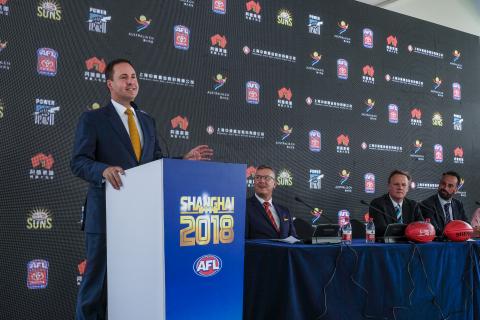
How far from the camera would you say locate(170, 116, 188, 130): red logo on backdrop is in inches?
156

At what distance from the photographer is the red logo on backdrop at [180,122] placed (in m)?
3.97

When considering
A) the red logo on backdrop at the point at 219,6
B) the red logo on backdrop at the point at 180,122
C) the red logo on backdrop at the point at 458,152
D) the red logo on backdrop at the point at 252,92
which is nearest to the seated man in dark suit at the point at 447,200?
the red logo on backdrop at the point at 458,152

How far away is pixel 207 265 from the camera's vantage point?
1547 millimetres

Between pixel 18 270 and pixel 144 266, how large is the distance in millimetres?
2107

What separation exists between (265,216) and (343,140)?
A: 1754 millimetres

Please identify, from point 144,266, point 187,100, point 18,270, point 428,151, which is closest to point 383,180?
point 428,151

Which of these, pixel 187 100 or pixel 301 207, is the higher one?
pixel 187 100

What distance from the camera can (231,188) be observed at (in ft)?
5.27

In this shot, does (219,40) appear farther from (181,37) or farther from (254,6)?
(254,6)

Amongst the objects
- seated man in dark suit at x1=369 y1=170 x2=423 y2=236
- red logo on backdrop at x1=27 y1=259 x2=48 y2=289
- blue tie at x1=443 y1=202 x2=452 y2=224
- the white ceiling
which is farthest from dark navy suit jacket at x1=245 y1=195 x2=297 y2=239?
the white ceiling

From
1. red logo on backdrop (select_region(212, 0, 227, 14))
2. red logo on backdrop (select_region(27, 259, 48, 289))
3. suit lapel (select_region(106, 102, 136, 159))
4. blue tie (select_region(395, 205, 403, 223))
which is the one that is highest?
red logo on backdrop (select_region(212, 0, 227, 14))

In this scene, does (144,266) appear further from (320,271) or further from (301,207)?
(301,207)

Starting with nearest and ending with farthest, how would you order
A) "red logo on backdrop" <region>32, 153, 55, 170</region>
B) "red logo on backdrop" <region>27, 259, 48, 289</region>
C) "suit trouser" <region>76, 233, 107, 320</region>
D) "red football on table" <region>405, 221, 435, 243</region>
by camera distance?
1. "suit trouser" <region>76, 233, 107, 320</region>
2. "red football on table" <region>405, 221, 435, 243</region>
3. "red logo on backdrop" <region>27, 259, 48, 289</region>
4. "red logo on backdrop" <region>32, 153, 55, 170</region>

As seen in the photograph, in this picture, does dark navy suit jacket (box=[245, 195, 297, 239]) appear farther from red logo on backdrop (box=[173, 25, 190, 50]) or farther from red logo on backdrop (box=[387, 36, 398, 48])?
red logo on backdrop (box=[387, 36, 398, 48])
